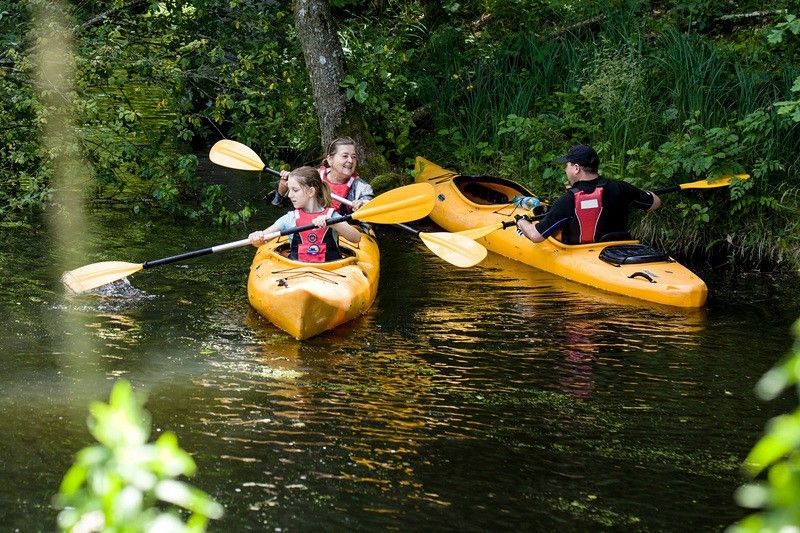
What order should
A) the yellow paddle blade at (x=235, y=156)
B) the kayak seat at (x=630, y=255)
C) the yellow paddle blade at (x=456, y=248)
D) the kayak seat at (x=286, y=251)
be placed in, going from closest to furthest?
the yellow paddle blade at (x=456, y=248) → the kayak seat at (x=286, y=251) → the kayak seat at (x=630, y=255) → the yellow paddle blade at (x=235, y=156)

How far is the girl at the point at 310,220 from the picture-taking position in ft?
20.7

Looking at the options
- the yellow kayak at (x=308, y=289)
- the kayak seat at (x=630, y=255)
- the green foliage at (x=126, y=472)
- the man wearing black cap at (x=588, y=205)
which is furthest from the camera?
the man wearing black cap at (x=588, y=205)

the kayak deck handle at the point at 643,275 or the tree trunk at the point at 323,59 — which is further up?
the tree trunk at the point at 323,59

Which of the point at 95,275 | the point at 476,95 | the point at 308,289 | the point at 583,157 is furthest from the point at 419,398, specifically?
the point at 476,95

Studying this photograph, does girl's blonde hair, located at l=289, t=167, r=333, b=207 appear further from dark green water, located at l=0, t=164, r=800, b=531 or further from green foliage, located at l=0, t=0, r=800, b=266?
green foliage, located at l=0, t=0, r=800, b=266

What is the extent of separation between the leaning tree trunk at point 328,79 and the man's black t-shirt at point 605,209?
2713 mm

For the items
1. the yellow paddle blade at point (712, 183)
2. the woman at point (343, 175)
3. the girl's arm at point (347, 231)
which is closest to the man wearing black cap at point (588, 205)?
the yellow paddle blade at point (712, 183)

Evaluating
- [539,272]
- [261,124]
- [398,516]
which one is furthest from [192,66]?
[398,516]

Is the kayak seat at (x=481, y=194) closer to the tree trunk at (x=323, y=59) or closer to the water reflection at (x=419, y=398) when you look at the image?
the tree trunk at (x=323, y=59)

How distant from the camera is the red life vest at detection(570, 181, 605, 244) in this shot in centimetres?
724

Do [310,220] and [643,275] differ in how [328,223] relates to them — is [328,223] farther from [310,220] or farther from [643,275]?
[643,275]

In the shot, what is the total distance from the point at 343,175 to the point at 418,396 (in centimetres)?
304

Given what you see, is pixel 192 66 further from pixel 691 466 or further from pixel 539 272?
pixel 691 466

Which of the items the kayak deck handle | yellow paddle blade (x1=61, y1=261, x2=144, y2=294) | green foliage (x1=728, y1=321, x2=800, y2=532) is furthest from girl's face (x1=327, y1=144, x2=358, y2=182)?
green foliage (x1=728, y1=321, x2=800, y2=532)
